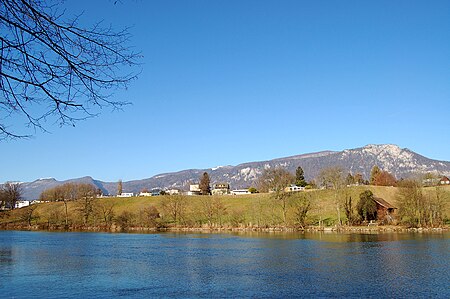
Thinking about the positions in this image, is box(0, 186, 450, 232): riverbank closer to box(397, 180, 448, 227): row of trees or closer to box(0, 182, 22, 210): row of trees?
box(397, 180, 448, 227): row of trees

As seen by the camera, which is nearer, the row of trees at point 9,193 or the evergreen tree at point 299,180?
the row of trees at point 9,193

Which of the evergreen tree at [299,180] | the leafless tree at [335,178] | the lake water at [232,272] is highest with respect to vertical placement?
the evergreen tree at [299,180]

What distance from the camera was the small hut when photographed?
206 feet

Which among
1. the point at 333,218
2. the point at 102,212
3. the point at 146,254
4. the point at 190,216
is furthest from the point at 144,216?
the point at 146,254

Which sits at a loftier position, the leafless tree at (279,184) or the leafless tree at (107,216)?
the leafless tree at (279,184)

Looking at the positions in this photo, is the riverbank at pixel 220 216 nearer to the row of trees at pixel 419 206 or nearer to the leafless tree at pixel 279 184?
the leafless tree at pixel 279 184

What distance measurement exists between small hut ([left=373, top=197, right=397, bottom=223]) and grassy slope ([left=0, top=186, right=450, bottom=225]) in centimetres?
153

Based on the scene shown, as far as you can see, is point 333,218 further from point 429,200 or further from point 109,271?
point 109,271

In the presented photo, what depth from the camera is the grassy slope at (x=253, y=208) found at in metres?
63.4

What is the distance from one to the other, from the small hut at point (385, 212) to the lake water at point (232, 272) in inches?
1131

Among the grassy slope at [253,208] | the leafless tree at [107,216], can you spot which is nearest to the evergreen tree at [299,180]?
the grassy slope at [253,208]

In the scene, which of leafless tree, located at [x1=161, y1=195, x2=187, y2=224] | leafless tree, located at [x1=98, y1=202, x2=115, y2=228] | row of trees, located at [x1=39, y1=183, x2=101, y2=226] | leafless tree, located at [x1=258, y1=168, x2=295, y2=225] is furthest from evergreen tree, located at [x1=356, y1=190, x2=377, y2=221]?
row of trees, located at [x1=39, y1=183, x2=101, y2=226]

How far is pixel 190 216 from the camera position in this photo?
7206cm

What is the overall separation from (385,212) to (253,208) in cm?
1930
